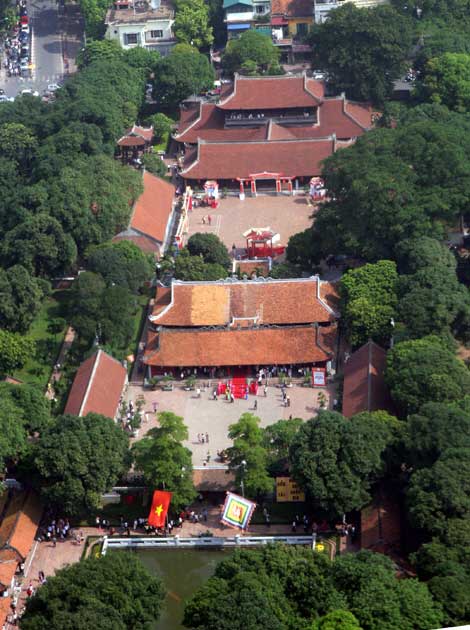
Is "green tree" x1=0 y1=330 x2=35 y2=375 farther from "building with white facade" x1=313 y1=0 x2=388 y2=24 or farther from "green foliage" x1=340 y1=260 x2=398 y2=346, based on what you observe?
"building with white facade" x1=313 y1=0 x2=388 y2=24

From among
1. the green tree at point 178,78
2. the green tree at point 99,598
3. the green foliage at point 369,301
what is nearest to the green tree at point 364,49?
the green tree at point 178,78

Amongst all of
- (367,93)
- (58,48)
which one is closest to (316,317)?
(367,93)

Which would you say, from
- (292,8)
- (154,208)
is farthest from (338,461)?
(292,8)

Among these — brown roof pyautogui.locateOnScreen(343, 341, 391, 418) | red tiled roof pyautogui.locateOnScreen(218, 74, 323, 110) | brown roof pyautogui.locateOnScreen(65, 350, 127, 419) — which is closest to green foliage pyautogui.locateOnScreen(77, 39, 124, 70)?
red tiled roof pyautogui.locateOnScreen(218, 74, 323, 110)

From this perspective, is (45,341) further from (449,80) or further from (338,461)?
(449,80)

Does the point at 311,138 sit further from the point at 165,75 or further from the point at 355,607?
the point at 355,607

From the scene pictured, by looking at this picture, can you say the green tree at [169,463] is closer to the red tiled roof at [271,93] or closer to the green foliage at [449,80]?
the red tiled roof at [271,93]
